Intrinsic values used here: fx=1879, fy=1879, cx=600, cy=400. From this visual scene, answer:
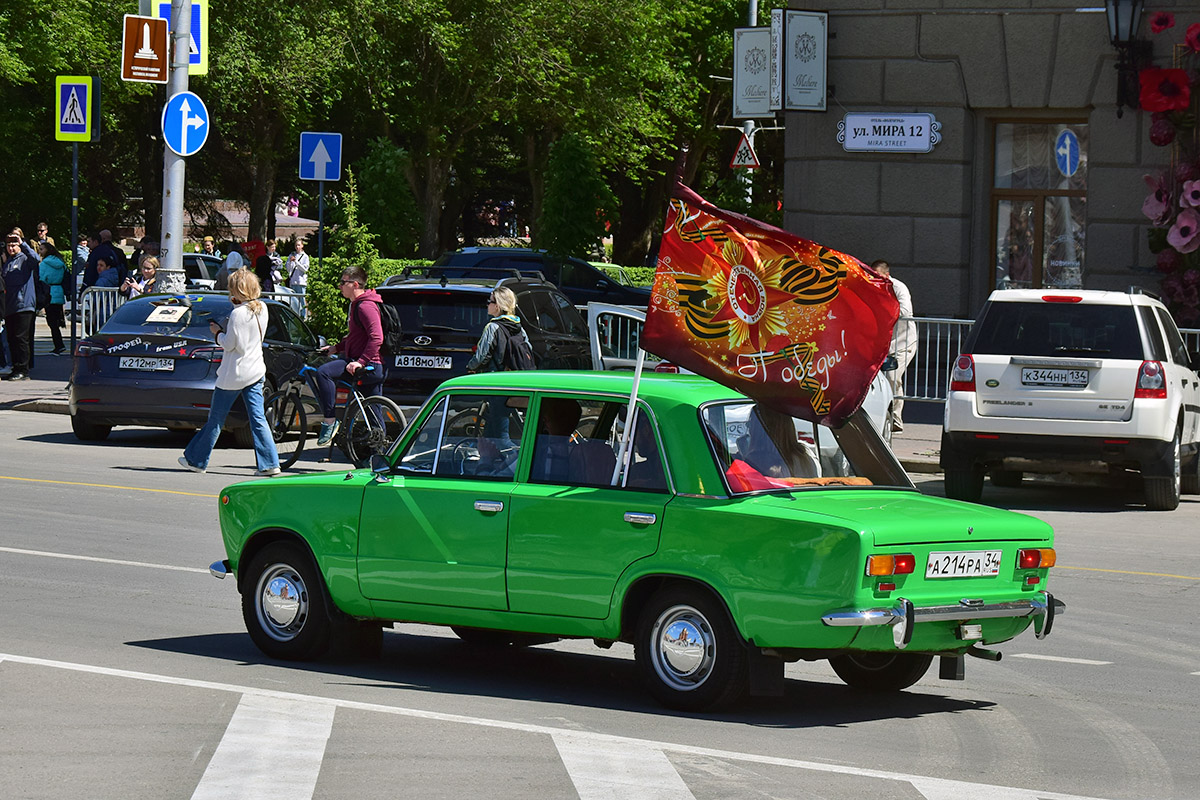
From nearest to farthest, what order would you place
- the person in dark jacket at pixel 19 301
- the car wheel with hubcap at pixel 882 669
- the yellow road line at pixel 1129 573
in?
the car wheel with hubcap at pixel 882 669 < the yellow road line at pixel 1129 573 < the person in dark jacket at pixel 19 301

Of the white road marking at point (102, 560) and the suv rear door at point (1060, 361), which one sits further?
the suv rear door at point (1060, 361)

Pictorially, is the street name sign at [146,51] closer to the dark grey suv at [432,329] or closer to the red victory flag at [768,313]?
the dark grey suv at [432,329]

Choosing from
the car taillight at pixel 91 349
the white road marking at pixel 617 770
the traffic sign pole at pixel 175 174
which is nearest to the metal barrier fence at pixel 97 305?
the traffic sign pole at pixel 175 174

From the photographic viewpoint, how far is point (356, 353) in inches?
685

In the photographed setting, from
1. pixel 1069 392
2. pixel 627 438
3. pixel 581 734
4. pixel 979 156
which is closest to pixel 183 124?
pixel 979 156

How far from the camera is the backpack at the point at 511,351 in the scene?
15.8m

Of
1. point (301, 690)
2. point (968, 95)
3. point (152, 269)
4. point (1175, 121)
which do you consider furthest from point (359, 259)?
point (301, 690)

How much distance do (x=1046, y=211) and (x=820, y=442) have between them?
17.5 meters

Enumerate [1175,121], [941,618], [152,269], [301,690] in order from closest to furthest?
1. [941,618]
2. [301,690]
3. [1175,121]
4. [152,269]

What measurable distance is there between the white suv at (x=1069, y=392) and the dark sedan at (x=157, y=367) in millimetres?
A: 7054

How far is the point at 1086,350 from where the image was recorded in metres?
15.1

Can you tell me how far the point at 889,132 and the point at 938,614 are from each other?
1791 centimetres

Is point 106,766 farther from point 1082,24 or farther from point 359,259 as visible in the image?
point 1082,24

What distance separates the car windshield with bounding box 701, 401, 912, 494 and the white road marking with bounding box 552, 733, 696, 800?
1.15 metres
